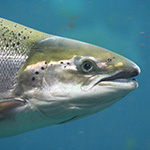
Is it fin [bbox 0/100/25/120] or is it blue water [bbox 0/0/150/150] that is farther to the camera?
blue water [bbox 0/0/150/150]

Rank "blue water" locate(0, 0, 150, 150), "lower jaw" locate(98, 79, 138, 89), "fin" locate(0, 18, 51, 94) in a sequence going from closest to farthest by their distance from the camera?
1. "lower jaw" locate(98, 79, 138, 89)
2. "fin" locate(0, 18, 51, 94)
3. "blue water" locate(0, 0, 150, 150)

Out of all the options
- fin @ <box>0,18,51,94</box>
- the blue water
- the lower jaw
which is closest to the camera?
the lower jaw

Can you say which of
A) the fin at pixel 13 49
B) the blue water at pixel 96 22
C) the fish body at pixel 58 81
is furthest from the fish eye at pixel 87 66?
the blue water at pixel 96 22

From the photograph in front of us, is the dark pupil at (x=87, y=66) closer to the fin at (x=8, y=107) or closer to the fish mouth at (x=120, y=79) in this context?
the fish mouth at (x=120, y=79)

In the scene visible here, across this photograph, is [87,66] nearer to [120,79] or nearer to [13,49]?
[120,79]

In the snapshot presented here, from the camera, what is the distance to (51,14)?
64.0 ft

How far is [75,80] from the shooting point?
7.20 feet

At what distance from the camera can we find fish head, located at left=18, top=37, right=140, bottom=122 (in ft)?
7.11

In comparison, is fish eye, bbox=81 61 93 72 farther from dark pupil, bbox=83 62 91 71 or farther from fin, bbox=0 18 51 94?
fin, bbox=0 18 51 94

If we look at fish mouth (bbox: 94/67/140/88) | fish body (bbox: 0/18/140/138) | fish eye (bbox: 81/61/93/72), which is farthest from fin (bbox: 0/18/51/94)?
fish mouth (bbox: 94/67/140/88)

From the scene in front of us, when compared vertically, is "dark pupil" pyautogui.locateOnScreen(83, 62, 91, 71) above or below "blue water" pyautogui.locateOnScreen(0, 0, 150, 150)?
below

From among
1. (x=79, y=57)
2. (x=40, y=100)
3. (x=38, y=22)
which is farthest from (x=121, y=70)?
(x=38, y=22)

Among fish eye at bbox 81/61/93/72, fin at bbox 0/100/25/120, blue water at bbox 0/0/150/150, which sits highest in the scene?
blue water at bbox 0/0/150/150

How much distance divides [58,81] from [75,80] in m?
0.16
